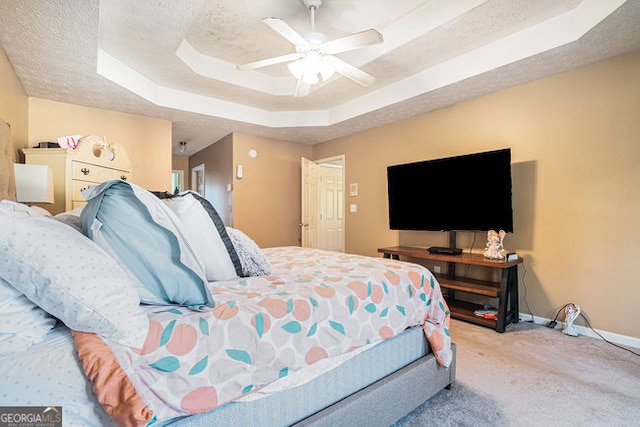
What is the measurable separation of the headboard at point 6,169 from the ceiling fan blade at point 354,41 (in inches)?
91.6

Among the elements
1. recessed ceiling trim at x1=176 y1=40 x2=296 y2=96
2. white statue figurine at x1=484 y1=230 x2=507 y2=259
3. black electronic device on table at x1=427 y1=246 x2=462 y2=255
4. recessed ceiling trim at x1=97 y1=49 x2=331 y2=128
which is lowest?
black electronic device on table at x1=427 y1=246 x2=462 y2=255

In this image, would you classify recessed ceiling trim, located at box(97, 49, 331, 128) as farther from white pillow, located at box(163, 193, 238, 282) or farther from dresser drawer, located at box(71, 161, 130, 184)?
white pillow, located at box(163, 193, 238, 282)

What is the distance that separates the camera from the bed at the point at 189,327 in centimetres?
77

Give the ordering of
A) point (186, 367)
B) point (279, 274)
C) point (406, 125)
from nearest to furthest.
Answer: point (186, 367) → point (279, 274) → point (406, 125)

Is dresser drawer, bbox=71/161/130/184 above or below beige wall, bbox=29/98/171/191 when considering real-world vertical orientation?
below

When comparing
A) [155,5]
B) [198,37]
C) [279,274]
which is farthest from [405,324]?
[198,37]

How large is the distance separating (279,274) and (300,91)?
2136 mm

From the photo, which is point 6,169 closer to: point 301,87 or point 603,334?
point 301,87

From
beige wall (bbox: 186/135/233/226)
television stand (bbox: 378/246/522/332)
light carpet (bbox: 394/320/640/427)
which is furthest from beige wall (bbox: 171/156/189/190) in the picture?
light carpet (bbox: 394/320/640/427)

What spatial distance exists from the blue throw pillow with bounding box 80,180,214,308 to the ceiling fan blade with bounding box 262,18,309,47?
62.0 inches

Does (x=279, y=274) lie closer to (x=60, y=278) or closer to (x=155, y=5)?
(x=60, y=278)

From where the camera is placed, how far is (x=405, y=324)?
161 cm

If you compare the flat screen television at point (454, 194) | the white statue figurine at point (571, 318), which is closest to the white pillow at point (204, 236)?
the flat screen television at point (454, 194)

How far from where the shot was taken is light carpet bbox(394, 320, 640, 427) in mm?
1613
